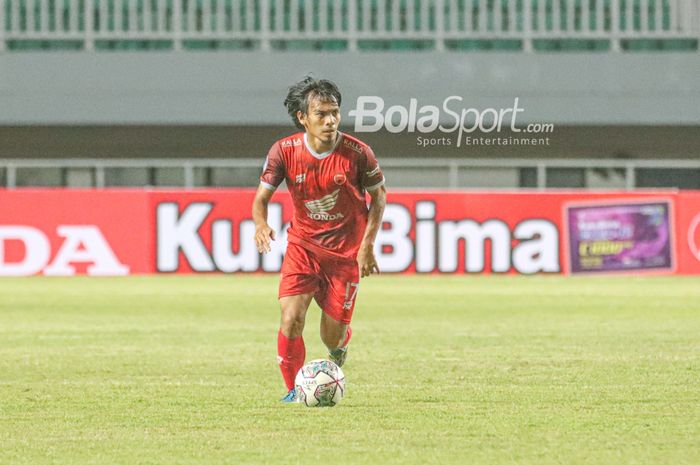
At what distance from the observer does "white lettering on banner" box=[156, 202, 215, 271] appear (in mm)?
23719

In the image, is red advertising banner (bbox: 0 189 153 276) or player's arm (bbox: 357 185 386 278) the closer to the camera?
player's arm (bbox: 357 185 386 278)

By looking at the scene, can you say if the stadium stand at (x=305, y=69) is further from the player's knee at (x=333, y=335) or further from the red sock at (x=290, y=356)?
the red sock at (x=290, y=356)

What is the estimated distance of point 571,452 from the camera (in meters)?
6.48

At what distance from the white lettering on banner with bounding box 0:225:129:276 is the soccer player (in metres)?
15.5

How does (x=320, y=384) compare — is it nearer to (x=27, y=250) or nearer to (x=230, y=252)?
(x=230, y=252)

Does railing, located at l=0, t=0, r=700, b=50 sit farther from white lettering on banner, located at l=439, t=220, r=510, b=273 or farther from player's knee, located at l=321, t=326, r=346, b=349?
player's knee, located at l=321, t=326, r=346, b=349

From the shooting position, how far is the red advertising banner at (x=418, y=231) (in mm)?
23656

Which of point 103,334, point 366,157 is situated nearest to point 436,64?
point 103,334

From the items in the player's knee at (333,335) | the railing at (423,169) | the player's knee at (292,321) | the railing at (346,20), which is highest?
the railing at (346,20)

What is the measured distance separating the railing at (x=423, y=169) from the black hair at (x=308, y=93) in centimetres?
1665

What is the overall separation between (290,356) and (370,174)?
1.18m

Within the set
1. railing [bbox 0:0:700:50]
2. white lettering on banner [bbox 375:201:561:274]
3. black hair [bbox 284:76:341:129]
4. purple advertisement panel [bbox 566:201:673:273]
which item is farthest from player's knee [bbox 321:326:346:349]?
railing [bbox 0:0:700:50]

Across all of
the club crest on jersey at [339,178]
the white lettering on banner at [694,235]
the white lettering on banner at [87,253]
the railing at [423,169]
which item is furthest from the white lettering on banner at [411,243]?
the club crest on jersey at [339,178]

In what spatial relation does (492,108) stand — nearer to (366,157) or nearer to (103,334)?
(103,334)
